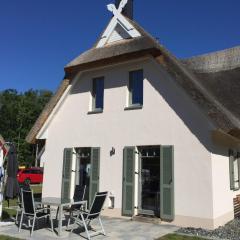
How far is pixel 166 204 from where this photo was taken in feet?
33.1

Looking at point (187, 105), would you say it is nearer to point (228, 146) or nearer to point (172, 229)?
point (228, 146)

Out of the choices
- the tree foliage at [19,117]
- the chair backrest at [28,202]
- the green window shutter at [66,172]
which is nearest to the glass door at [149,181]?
the green window shutter at [66,172]

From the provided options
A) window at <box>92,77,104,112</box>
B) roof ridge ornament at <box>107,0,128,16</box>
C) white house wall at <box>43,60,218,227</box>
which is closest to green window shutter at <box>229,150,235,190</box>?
white house wall at <box>43,60,218,227</box>

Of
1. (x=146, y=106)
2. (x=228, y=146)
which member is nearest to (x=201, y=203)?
(x=228, y=146)

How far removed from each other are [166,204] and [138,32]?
6.18m

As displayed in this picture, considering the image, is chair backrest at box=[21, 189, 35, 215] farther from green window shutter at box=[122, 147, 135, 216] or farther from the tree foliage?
the tree foliage

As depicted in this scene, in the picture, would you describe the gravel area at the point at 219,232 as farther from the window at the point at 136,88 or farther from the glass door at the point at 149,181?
the window at the point at 136,88

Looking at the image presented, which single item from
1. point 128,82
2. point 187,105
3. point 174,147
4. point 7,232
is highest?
point 128,82

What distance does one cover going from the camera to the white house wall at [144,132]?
32.1ft

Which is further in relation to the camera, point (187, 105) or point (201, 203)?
point (187, 105)

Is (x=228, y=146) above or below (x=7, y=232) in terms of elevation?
above

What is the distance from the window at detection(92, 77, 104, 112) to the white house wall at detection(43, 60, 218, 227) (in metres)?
0.25

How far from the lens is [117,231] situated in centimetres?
888

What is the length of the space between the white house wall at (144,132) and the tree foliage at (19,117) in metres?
35.4
